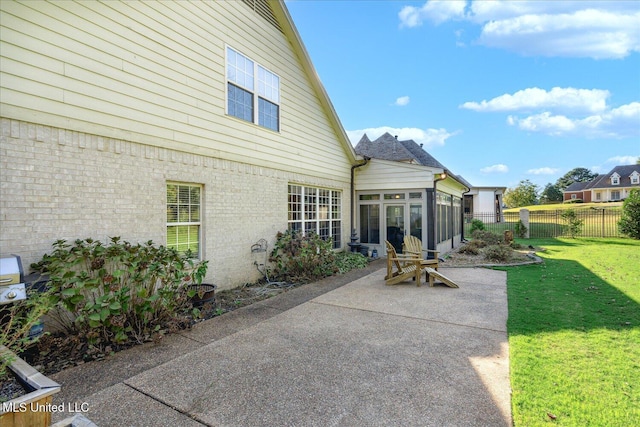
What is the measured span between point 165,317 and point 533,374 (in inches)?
185

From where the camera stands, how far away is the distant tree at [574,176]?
78219 mm

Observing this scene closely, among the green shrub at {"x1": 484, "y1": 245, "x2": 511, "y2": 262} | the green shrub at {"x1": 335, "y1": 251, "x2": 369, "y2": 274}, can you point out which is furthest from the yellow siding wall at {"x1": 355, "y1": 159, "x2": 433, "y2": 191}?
the green shrub at {"x1": 484, "y1": 245, "x2": 511, "y2": 262}

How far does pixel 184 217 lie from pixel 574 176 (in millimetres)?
101628

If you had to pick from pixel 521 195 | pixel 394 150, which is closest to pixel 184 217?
pixel 394 150

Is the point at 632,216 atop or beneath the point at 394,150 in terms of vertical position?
beneath

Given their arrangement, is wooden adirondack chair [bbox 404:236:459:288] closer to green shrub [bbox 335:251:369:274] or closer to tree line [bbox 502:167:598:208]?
green shrub [bbox 335:251:369:274]

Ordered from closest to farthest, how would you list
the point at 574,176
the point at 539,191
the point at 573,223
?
the point at 573,223 → the point at 539,191 → the point at 574,176

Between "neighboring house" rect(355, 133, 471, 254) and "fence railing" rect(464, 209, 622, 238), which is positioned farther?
"fence railing" rect(464, 209, 622, 238)

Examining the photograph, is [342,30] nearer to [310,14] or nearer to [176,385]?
[310,14]

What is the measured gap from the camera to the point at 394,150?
1898 cm

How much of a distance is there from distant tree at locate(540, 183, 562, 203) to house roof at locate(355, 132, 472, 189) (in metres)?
59.5

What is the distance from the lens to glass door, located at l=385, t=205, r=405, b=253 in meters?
11.5

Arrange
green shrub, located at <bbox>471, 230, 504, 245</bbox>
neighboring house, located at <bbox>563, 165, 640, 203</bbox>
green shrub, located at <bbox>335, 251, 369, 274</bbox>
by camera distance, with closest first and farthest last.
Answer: green shrub, located at <bbox>335, 251, 369, 274</bbox> → green shrub, located at <bbox>471, 230, 504, 245</bbox> → neighboring house, located at <bbox>563, 165, 640, 203</bbox>

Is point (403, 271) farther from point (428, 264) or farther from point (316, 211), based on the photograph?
point (316, 211)
